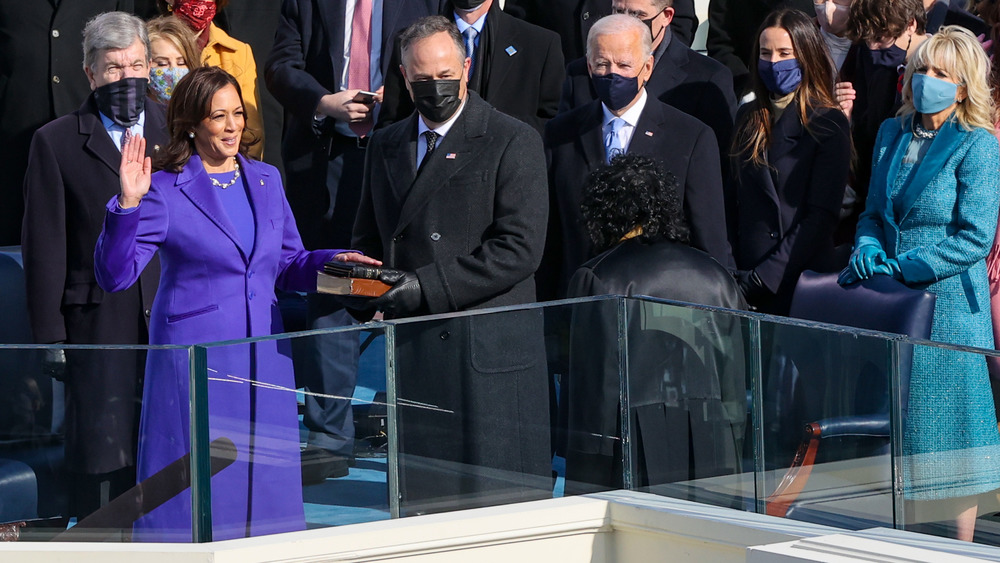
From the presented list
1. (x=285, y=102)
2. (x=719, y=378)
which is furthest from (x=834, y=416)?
(x=285, y=102)

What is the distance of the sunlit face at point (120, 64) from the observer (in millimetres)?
5379

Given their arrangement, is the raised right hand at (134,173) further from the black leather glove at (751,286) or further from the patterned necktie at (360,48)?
the black leather glove at (751,286)

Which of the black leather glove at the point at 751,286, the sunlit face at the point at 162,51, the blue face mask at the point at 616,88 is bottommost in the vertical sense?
the black leather glove at the point at 751,286

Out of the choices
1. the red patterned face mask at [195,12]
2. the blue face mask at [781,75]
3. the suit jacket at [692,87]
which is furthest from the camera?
the red patterned face mask at [195,12]

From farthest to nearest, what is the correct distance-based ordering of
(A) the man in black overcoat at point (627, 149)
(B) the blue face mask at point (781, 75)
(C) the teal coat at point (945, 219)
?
(B) the blue face mask at point (781, 75)
(A) the man in black overcoat at point (627, 149)
(C) the teal coat at point (945, 219)

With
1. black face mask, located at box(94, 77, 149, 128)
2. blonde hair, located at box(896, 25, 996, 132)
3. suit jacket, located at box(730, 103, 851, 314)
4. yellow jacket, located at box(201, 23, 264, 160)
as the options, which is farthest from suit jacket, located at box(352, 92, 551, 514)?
yellow jacket, located at box(201, 23, 264, 160)

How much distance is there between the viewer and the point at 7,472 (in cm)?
348

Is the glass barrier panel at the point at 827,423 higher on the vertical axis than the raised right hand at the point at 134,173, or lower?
lower

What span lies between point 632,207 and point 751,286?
50.0 inches

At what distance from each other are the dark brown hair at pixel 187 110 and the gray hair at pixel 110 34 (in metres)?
1.12

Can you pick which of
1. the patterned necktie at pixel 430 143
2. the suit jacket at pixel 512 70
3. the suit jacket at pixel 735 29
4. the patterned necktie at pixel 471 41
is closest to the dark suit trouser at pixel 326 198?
the suit jacket at pixel 512 70

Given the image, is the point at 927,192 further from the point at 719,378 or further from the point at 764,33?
the point at 719,378

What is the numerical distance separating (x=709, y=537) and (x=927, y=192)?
1858 mm

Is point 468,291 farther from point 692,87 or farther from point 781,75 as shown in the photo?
point 692,87
